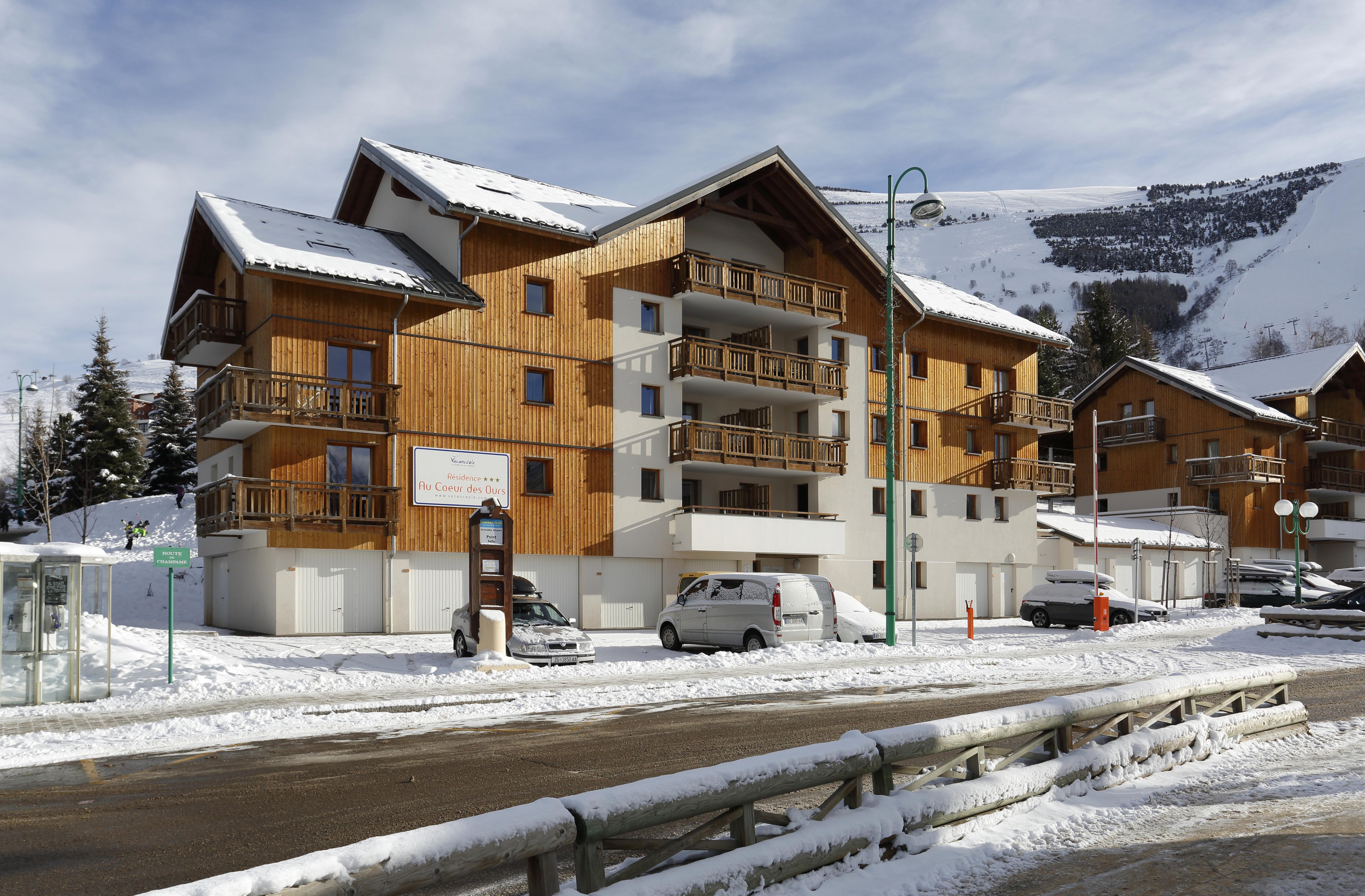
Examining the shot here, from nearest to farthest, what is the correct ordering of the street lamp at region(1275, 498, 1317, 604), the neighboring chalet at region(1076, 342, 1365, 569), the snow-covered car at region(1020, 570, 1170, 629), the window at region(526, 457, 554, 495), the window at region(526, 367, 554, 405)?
the window at region(526, 457, 554, 495) → the street lamp at region(1275, 498, 1317, 604) → the window at region(526, 367, 554, 405) → the snow-covered car at region(1020, 570, 1170, 629) → the neighboring chalet at region(1076, 342, 1365, 569)

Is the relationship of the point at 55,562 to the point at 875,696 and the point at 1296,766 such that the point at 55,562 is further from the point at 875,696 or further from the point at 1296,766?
the point at 1296,766

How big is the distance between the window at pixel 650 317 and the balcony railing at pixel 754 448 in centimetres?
331

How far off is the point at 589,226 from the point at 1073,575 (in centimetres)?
1961

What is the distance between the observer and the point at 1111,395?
61000 millimetres

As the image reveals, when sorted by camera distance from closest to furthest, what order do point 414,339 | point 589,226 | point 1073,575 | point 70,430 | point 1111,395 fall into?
point 414,339 → point 589,226 → point 1073,575 → point 1111,395 → point 70,430

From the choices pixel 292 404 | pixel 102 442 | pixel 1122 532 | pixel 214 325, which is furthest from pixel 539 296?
pixel 102 442

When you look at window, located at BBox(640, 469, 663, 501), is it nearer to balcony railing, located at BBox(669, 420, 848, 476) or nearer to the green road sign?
balcony railing, located at BBox(669, 420, 848, 476)

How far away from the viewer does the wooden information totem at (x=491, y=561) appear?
22.2 m

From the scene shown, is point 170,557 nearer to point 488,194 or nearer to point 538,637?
point 538,637

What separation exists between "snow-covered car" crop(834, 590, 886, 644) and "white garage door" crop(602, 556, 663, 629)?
26.6 ft

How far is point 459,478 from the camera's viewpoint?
102 ft

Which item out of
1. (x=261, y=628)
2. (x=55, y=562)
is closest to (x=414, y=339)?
(x=261, y=628)

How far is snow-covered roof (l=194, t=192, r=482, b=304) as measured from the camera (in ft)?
92.5

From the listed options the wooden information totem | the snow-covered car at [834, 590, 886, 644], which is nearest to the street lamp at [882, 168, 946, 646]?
the snow-covered car at [834, 590, 886, 644]
